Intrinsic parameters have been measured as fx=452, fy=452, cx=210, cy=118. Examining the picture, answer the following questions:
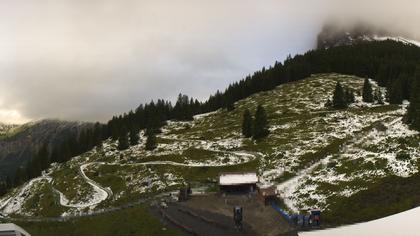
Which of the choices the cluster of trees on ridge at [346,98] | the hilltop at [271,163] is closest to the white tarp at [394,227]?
the hilltop at [271,163]

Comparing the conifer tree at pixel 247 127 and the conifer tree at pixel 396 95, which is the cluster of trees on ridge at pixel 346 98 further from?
the conifer tree at pixel 247 127

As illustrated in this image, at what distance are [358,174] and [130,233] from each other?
123 feet

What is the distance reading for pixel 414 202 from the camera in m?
60.2

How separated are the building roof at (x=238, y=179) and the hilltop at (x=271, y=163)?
381 cm

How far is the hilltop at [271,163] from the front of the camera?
74.1 m

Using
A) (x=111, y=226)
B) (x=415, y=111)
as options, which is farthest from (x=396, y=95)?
(x=111, y=226)

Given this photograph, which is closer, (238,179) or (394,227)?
(394,227)

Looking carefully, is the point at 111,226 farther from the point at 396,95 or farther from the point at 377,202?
the point at 396,95

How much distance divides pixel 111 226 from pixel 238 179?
23.4 meters

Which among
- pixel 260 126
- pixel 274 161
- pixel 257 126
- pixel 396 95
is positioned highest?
pixel 396 95

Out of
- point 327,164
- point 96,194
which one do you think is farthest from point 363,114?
point 96,194

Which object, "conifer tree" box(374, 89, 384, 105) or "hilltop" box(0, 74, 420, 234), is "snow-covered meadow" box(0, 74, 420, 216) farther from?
"conifer tree" box(374, 89, 384, 105)

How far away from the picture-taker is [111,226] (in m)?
70.1

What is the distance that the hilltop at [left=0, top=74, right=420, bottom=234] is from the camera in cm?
7406
